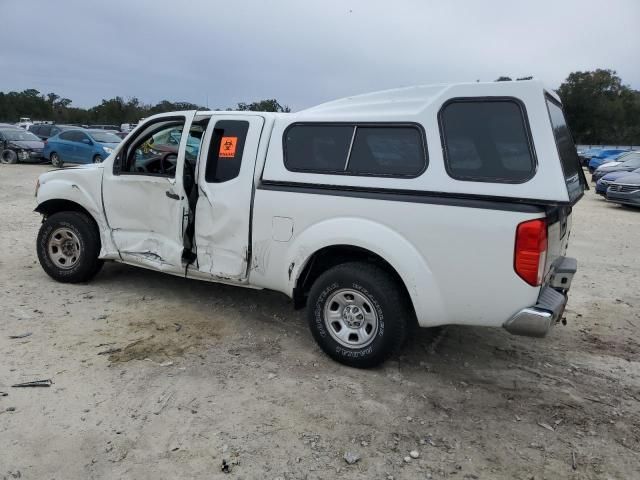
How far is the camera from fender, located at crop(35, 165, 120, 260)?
17.3 feet

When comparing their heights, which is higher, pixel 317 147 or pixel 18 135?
pixel 317 147

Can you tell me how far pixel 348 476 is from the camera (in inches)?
110

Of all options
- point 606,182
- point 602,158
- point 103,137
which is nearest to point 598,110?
point 602,158

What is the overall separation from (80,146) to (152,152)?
51.6ft

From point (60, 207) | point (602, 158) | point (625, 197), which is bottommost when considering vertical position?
point (625, 197)

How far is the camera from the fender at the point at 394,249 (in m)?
3.51

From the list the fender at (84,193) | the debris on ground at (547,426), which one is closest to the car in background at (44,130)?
the fender at (84,193)

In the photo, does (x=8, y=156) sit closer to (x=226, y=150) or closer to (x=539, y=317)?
(x=226, y=150)

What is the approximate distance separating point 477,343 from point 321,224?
188 cm

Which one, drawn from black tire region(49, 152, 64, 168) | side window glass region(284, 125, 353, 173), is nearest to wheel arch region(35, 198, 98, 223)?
side window glass region(284, 125, 353, 173)

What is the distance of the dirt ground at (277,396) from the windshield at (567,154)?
4.83 ft

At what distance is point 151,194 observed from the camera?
4.93m

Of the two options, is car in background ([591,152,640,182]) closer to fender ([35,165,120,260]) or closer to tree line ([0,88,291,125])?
fender ([35,165,120,260])

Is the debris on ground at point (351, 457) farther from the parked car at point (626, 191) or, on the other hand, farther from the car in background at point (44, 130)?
the car in background at point (44, 130)
